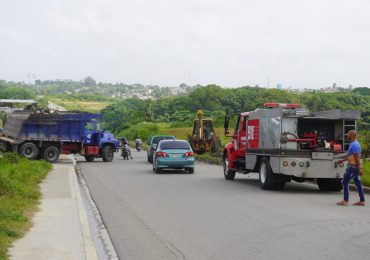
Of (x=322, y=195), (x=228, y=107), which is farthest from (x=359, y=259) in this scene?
(x=228, y=107)

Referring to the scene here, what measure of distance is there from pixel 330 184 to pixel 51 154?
21.9 m

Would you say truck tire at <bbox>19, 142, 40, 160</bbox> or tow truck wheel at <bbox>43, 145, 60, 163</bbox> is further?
tow truck wheel at <bbox>43, 145, 60, 163</bbox>

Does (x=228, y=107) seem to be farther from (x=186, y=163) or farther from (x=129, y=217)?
(x=129, y=217)

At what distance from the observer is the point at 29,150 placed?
3794 cm

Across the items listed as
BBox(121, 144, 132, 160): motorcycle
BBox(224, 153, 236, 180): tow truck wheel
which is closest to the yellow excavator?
BBox(121, 144, 132, 160): motorcycle

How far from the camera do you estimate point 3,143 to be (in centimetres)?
3888

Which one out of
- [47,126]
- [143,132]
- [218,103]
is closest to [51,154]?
[47,126]

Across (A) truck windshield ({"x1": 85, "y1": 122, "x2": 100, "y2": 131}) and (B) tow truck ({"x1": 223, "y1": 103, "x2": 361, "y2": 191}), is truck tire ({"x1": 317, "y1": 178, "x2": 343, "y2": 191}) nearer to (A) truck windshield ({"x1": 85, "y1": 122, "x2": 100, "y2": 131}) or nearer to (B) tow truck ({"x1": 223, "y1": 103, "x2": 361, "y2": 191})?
(B) tow truck ({"x1": 223, "y1": 103, "x2": 361, "y2": 191})

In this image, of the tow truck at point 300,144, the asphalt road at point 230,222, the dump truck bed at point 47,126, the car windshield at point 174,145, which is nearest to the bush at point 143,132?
the dump truck bed at point 47,126

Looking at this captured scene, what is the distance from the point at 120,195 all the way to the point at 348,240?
9708 mm

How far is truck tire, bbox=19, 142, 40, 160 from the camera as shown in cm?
3759

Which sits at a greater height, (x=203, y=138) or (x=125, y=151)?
(x=203, y=138)

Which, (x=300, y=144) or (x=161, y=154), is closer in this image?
(x=300, y=144)

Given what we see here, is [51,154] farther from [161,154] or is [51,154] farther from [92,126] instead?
[161,154]
